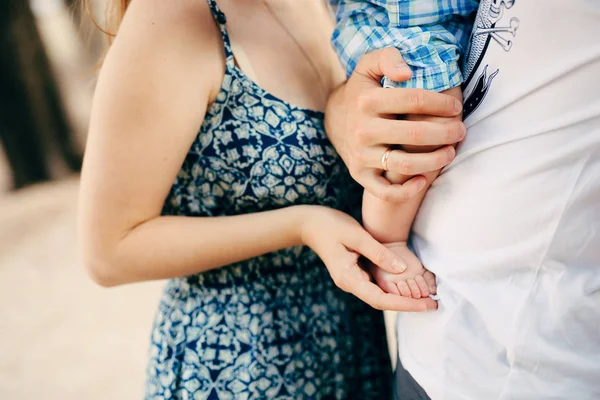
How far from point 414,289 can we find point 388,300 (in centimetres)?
3

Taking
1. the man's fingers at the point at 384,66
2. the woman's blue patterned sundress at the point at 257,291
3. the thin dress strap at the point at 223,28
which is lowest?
the woman's blue patterned sundress at the point at 257,291

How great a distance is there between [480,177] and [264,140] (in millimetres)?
317

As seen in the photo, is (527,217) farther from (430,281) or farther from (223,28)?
(223,28)

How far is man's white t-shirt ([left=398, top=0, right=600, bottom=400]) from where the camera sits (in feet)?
1.49

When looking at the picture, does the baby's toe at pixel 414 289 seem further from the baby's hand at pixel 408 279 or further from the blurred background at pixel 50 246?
the blurred background at pixel 50 246

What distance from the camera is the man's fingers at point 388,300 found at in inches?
22.1

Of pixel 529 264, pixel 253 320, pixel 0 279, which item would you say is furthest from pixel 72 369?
pixel 529 264

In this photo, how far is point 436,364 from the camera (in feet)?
1.79

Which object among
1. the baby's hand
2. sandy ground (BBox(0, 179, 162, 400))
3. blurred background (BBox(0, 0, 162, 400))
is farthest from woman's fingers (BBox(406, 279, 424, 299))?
sandy ground (BBox(0, 179, 162, 400))

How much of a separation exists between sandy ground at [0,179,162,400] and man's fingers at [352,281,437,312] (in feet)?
4.70

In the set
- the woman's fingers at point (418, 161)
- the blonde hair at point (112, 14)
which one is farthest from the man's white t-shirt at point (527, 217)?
the blonde hair at point (112, 14)

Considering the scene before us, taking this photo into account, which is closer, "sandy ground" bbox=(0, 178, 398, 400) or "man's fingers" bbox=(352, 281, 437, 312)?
"man's fingers" bbox=(352, 281, 437, 312)

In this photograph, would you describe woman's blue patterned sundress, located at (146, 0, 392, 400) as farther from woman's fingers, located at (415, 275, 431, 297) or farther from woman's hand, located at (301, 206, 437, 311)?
woman's fingers, located at (415, 275, 431, 297)

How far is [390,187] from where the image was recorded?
0.58 m
